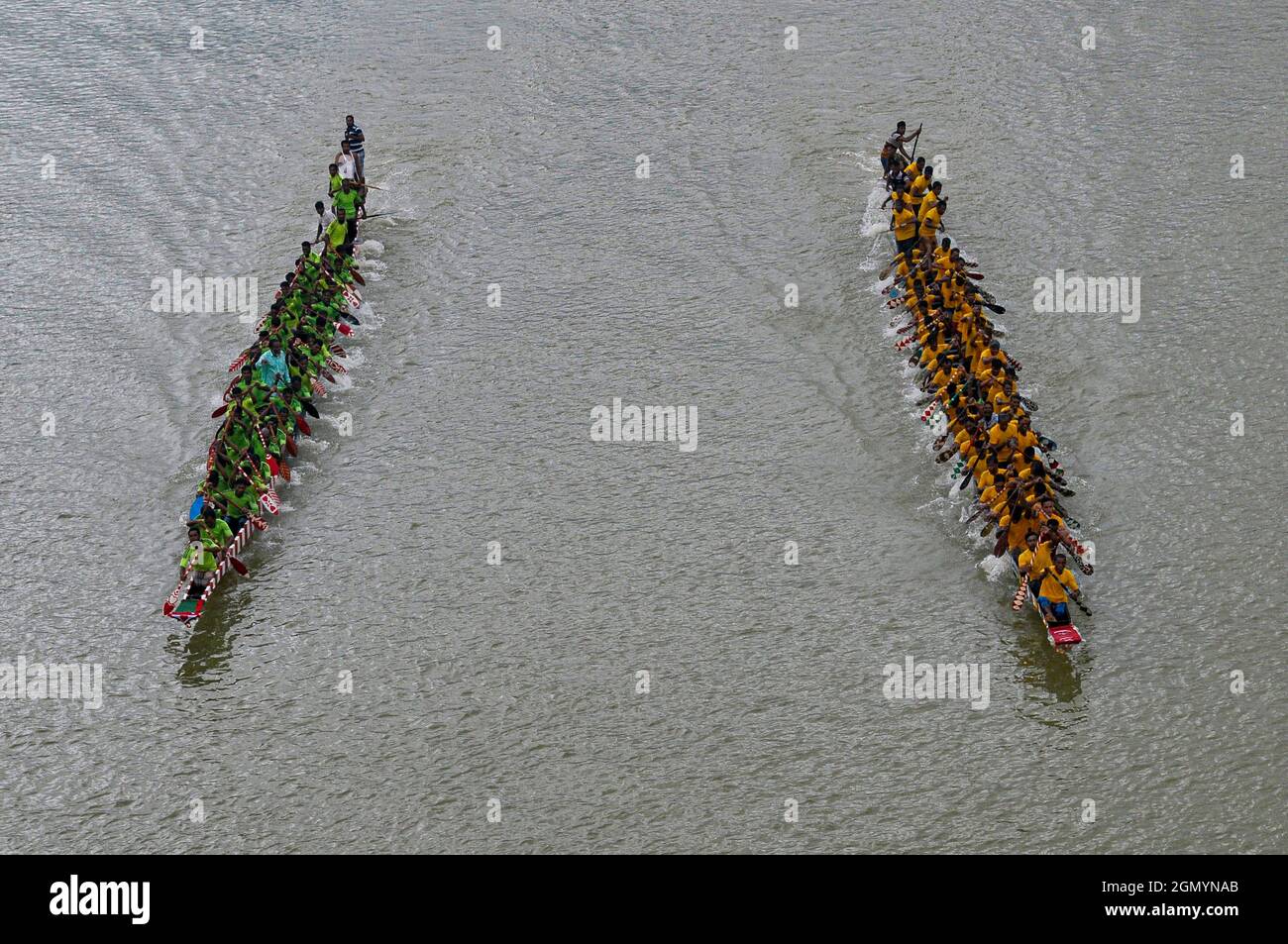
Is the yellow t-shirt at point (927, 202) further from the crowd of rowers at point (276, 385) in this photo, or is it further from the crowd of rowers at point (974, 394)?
the crowd of rowers at point (276, 385)

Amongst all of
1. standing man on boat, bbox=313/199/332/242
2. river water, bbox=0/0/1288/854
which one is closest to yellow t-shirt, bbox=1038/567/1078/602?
river water, bbox=0/0/1288/854

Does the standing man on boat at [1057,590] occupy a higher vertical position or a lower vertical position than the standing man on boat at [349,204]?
lower

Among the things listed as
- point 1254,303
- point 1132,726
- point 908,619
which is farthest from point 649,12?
point 1132,726

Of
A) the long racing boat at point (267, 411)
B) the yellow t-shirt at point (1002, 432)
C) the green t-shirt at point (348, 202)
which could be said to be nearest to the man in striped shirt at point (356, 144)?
the green t-shirt at point (348, 202)

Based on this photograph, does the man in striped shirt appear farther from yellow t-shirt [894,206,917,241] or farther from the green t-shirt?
yellow t-shirt [894,206,917,241]

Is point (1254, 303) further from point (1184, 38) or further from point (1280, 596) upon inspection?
point (1184, 38)

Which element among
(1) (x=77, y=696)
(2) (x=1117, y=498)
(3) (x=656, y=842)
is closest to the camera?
(3) (x=656, y=842)
